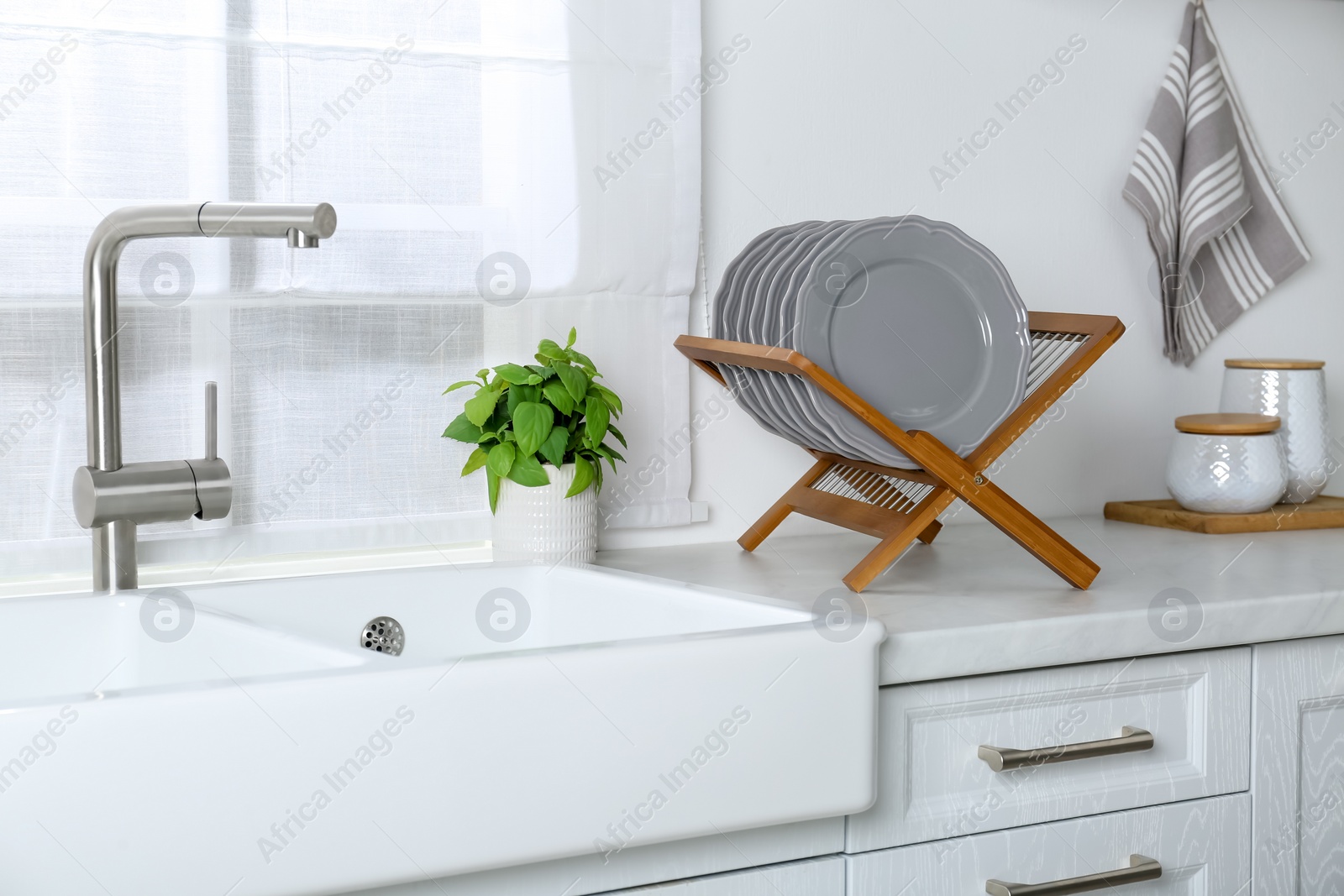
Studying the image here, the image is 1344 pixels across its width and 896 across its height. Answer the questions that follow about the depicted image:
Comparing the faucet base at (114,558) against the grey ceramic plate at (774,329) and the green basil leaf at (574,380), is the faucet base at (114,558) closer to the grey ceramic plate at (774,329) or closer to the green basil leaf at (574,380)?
the green basil leaf at (574,380)

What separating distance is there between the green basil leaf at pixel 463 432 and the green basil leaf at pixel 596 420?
11 cm

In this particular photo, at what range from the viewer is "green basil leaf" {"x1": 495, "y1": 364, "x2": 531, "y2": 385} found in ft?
3.88

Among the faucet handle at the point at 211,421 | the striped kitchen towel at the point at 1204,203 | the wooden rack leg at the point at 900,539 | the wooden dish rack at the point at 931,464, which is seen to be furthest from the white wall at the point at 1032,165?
the faucet handle at the point at 211,421

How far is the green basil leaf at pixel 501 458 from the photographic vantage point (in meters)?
1.17

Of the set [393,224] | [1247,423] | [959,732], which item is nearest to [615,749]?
[959,732]

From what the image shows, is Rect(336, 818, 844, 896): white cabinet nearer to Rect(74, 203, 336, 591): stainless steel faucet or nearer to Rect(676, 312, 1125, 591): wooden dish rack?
Rect(676, 312, 1125, 591): wooden dish rack

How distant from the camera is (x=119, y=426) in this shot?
3.45ft

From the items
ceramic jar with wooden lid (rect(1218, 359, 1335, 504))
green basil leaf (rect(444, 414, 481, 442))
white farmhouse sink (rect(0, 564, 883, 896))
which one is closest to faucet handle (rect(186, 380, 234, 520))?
white farmhouse sink (rect(0, 564, 883, 896))

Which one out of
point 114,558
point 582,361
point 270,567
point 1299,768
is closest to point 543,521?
point 582,361

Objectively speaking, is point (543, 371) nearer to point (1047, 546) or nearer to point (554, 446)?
point (554, 446)

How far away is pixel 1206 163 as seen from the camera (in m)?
1.60

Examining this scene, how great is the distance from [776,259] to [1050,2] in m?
0.71

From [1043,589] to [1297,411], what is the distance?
0.66 metres

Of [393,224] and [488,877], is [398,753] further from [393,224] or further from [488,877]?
[393,224]
